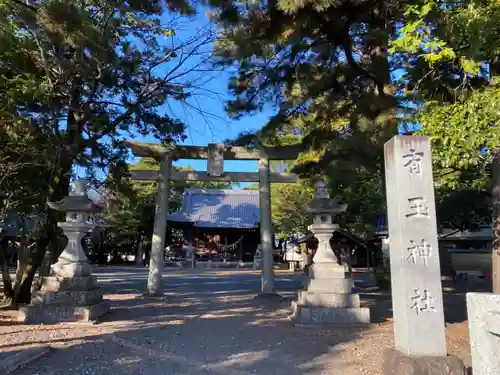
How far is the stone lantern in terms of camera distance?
24.2ft

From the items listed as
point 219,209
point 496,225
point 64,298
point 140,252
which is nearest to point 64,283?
point 64,298

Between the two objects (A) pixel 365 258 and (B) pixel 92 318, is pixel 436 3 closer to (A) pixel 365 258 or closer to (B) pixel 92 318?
(B) pixel 92 318

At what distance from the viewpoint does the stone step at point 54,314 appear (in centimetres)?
732

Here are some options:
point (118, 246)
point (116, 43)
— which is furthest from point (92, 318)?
point (118, 246)

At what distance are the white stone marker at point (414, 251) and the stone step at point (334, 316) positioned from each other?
2.65 m

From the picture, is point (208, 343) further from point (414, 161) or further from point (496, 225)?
point (496, 225)

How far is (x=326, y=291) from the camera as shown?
754 cm

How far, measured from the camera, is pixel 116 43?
8.12m

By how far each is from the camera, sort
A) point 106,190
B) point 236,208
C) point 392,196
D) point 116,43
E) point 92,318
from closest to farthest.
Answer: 1. point 392,196
2. point 92,318
3. point 116,43
4. point 106,190
5. point 236,208

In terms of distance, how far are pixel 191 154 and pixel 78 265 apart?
4.30 metres

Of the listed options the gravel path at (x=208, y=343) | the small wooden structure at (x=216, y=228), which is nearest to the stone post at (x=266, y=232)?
the gravel path at (x=208, y=343)

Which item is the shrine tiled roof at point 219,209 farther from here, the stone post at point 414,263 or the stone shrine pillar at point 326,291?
the stone post at point 414,263

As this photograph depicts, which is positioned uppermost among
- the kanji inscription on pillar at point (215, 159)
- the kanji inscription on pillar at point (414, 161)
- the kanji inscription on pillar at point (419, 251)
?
the kanji inscription on pillar at point (215, 159)

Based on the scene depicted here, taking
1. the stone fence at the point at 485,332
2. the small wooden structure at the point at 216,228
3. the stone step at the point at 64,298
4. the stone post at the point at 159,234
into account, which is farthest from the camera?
the small wooden structure at the point at 216,228
